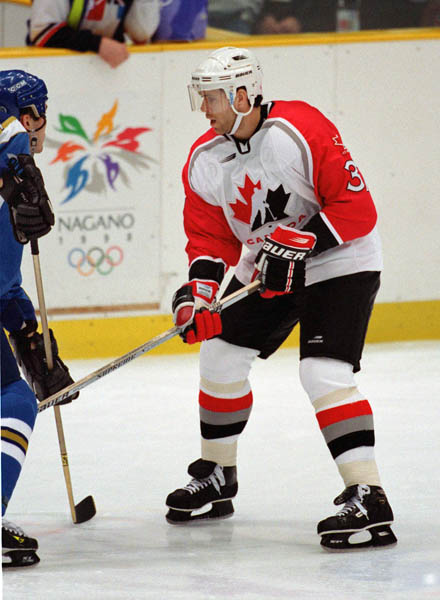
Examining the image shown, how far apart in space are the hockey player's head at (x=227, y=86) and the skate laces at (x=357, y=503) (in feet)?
2.72

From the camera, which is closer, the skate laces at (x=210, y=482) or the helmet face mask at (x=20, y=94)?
the helmet face mask at (x=20, y=94)

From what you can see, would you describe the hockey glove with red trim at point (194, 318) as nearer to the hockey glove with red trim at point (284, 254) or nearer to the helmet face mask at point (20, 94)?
the hockey glove with red trim at point (284, 254)

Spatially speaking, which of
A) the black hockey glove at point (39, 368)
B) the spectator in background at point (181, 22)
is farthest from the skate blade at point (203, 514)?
the spectator in background at point (181, 22)

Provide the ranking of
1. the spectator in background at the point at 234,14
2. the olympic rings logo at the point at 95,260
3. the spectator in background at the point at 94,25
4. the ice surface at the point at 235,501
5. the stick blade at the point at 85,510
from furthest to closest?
the spectator in background at the point at 234,14 → the olympic rings logo at the point at 95,260 → the spectator in background at the point at 94,25 → the stick blade at the point at 85,510 → the ice surface at the point at 235,501

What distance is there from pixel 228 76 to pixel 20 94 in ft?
1.48

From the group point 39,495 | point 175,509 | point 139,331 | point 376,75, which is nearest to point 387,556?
point 175,509

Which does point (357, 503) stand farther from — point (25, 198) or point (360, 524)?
point (25, 198)

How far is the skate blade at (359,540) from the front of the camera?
2.46 meters

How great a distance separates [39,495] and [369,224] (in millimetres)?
1085

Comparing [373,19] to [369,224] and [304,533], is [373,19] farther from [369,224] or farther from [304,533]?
[304,533]

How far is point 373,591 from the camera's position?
7.10 ft

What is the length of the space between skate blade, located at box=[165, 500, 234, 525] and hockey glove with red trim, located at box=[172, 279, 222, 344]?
0.43 m

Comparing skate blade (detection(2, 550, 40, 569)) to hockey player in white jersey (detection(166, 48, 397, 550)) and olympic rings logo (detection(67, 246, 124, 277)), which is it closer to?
hockey player in white jersey (detection(166, 48, 397, 550))

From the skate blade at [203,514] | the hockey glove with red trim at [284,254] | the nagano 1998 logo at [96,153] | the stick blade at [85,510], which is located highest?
the hockey glove with red trim at [284,254]
